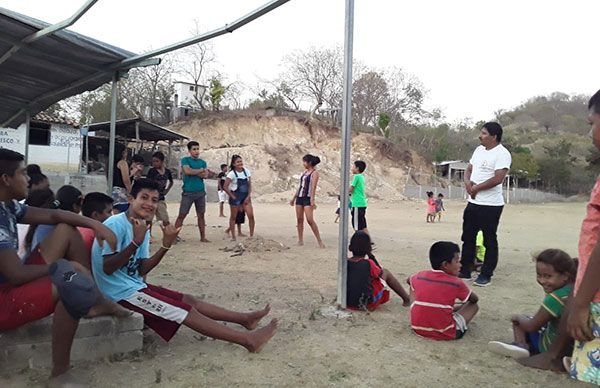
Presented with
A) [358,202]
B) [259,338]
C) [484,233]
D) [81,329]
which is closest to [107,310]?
[81,329]

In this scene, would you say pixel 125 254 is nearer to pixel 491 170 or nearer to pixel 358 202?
pixel 491 170

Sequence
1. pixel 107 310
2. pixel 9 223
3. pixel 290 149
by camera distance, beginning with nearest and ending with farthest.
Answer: pixel 9 223
pixel 107 310
pixel 290 149

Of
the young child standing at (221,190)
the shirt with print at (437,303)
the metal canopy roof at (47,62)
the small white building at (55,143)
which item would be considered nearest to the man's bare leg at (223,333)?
the shirt with print at (437,303)

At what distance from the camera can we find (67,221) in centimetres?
295

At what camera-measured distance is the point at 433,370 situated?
306cm

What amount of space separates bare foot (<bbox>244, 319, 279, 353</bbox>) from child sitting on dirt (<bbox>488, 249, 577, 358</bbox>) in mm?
1534

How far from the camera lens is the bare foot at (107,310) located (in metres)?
3.05

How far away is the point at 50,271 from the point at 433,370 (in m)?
2.31

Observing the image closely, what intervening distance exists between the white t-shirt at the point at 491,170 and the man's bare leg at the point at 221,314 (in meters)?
3.25

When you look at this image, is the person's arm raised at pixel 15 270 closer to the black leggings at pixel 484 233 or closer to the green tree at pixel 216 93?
the black leggings at pixel 484 233

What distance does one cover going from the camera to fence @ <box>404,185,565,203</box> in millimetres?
34906

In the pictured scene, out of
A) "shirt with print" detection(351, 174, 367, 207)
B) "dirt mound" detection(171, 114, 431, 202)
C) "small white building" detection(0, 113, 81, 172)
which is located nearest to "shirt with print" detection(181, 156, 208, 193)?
"shirt with print" detection(351, 174, 367, 207)

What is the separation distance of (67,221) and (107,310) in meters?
0.61

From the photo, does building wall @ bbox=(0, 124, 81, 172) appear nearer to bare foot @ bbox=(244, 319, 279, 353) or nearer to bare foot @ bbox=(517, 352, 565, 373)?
bare foot @ bbox=(244, 319, 279, 353)
